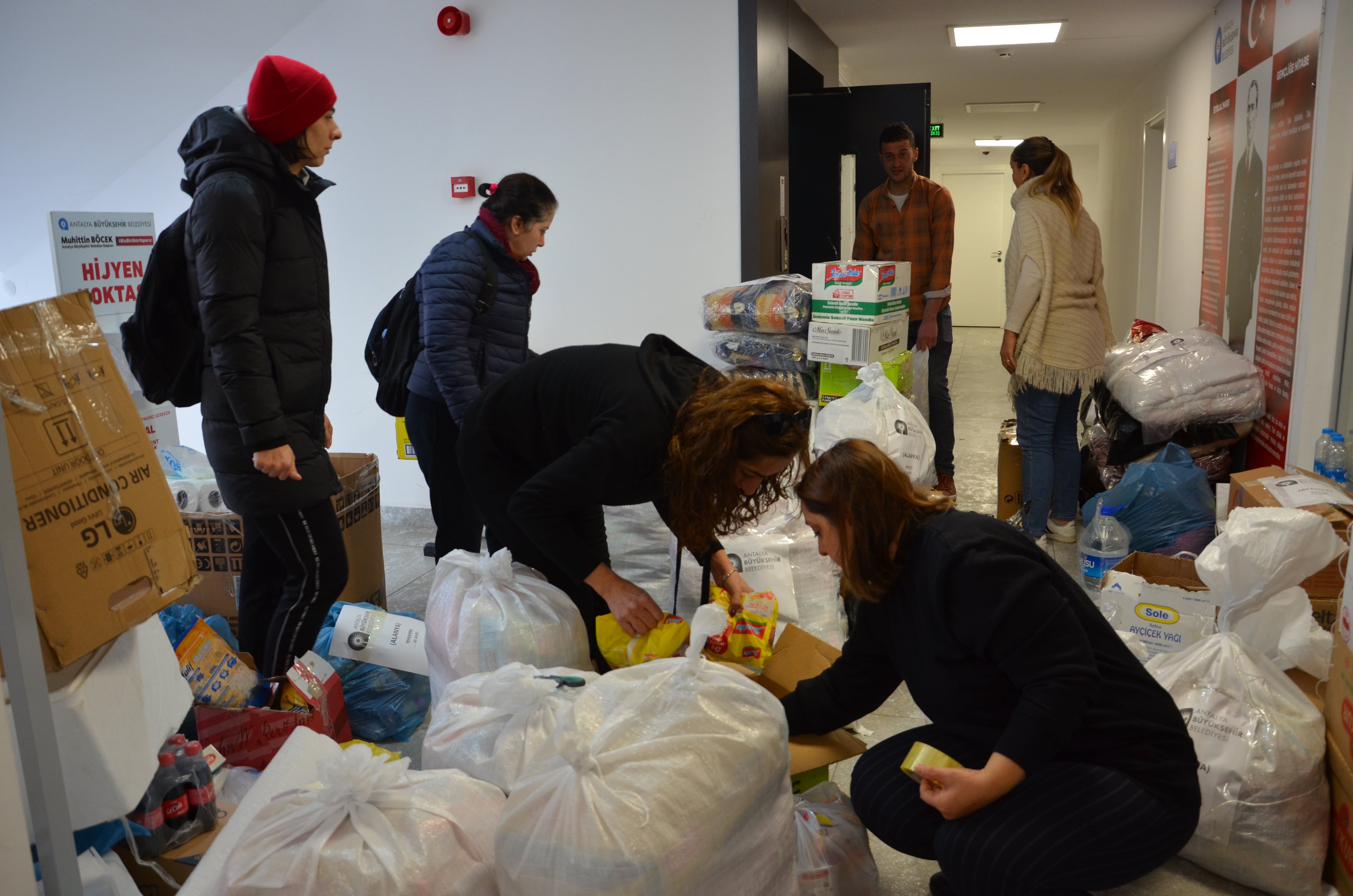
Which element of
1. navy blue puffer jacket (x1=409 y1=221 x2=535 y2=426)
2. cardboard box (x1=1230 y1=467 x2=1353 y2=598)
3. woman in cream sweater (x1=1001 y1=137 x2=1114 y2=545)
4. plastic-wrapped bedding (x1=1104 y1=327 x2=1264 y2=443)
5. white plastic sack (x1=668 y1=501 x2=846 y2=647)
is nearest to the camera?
cardboard box (x1=1230 y1=467 x2=1353 y2=598)

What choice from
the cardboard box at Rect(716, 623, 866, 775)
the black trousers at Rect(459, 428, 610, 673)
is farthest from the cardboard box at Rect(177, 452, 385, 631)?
the cardboard box at Rect(716, 623, 866, 775)

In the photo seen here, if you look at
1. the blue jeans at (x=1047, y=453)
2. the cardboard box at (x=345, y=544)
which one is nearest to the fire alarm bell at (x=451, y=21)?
the cardboard box at (x=345, y=544)

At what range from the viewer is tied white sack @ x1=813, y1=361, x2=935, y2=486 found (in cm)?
306

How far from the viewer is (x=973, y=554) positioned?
54.9 inches

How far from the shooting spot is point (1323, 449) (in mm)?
3078

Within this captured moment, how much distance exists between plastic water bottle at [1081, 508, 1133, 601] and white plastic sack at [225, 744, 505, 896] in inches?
92.6

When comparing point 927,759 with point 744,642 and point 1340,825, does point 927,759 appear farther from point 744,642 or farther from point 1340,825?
point 1340,825

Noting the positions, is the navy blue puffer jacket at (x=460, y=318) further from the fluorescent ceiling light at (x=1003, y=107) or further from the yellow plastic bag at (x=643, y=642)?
the fluorescent ceiling light at (x=1003, y=107)

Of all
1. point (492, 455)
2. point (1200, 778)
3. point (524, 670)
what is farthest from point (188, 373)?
point (1200, 778)

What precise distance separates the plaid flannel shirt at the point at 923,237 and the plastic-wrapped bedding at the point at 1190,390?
0.87 meters

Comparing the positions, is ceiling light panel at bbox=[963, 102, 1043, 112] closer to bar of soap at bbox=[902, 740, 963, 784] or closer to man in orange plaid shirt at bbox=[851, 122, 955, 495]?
man in orange plaid shirt at bbox=[851, 122, 955, 495]

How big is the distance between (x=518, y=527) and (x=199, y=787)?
2.45ft

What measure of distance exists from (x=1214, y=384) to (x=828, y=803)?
114 inches

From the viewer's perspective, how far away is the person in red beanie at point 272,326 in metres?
1.92
